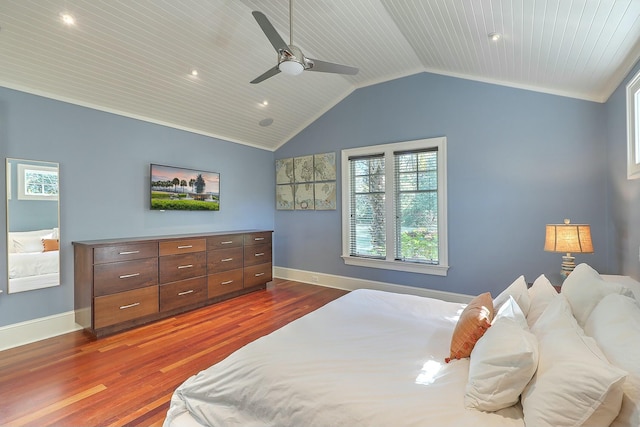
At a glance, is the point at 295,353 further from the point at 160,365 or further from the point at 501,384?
the point at 160,365

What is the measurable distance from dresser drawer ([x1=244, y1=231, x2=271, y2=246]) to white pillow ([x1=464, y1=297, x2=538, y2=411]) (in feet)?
12.3

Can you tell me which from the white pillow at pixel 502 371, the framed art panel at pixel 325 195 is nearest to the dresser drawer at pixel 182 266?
the framed art panel at pixel 325 195

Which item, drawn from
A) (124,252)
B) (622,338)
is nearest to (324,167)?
(124,252)

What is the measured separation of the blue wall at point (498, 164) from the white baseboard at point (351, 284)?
0.27 ft

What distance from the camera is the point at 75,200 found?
3.21 m

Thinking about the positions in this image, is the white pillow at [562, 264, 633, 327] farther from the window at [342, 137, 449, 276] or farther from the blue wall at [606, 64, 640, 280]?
the window at [342, 137, 449, 276]

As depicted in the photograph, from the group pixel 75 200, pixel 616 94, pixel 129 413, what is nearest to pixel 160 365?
pixel 129 413

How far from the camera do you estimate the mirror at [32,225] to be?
9.17 ft

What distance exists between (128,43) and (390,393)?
3594 millimetres

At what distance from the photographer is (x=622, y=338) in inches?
41.1

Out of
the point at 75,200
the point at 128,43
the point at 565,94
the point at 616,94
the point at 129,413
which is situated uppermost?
the point at 128,43

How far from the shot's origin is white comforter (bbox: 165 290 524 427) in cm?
110

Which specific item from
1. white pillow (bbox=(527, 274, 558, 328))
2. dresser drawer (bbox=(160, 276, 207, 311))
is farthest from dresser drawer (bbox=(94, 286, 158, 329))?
white pillow (bbox=(527, 274, 558, 328))

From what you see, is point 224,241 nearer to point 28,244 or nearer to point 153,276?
point 153,276
